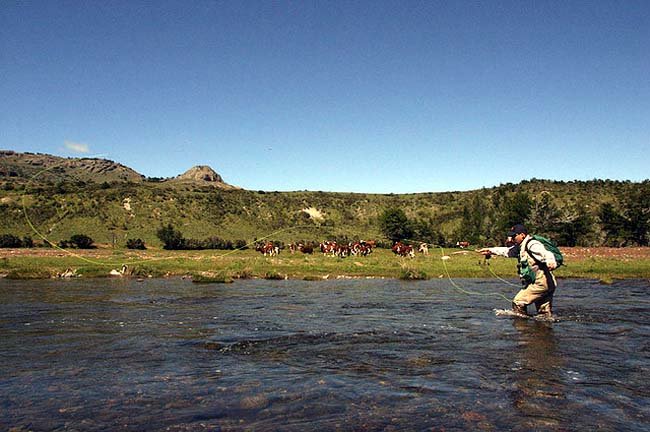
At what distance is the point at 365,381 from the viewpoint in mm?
7969

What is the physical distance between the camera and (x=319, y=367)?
8875 millimetres

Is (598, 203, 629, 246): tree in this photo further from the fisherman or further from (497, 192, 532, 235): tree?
the fisherman

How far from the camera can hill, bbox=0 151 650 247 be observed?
194 ft

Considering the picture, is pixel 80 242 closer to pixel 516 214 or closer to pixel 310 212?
pixel 516 214

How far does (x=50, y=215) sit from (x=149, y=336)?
62.9 meters

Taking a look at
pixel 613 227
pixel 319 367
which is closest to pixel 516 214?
pixel 613 227

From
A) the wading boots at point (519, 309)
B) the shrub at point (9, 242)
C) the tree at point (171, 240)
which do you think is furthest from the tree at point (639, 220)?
the shrub at point (9, 242)

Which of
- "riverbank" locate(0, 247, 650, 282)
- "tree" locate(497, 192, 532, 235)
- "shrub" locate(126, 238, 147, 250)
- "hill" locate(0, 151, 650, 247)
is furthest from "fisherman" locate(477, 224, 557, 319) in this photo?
"tree" locate(497, 192, 532, 235)

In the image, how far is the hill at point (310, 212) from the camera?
59062 mm

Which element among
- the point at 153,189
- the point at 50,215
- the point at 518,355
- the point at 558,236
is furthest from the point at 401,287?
the point at 153,189

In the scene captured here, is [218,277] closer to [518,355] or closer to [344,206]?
[518,355]

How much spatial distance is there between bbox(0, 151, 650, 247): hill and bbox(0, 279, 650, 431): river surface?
25226mm

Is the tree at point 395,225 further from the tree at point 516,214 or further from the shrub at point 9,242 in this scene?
the shrub at point 9,242

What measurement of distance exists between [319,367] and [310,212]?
8478 cm
